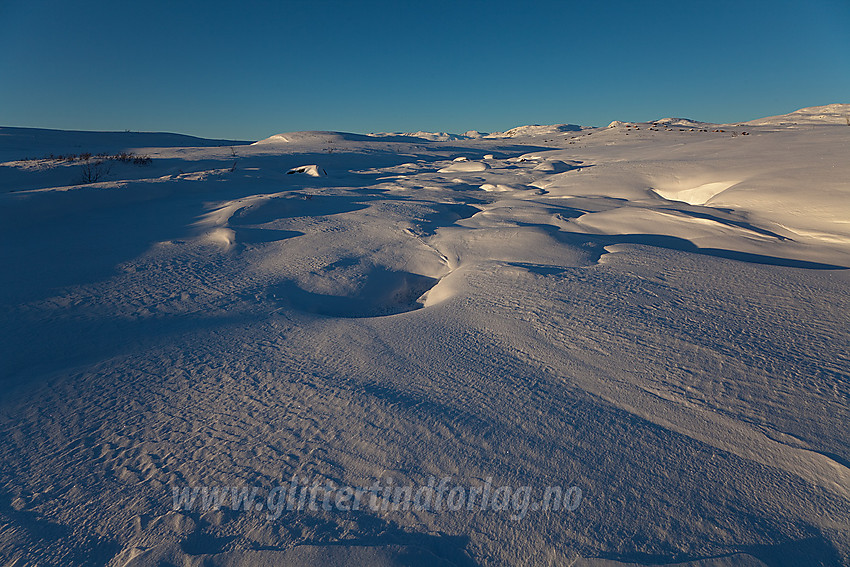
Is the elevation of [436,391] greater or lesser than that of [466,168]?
lesser

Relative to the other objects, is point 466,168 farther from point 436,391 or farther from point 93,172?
point 436,391

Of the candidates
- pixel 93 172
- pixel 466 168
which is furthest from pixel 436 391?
pixel 466 168

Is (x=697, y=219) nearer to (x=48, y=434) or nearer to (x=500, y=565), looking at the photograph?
(x=500, y=565)

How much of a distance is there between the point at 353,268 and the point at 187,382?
1.50m

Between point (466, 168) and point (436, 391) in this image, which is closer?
point (436, 391)

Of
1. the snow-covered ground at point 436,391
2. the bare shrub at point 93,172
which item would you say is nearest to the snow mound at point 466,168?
the snow-covered ground at point 436,391

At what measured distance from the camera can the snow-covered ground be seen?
43.8 inches

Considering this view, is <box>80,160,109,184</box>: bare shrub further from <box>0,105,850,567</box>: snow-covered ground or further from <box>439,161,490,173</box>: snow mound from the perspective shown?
<box>439,161,490,173</box>: snow mound

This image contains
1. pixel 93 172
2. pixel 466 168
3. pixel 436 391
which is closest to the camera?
pixel 436 391

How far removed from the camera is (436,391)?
167 centimetres

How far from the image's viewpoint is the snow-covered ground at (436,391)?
1113mm

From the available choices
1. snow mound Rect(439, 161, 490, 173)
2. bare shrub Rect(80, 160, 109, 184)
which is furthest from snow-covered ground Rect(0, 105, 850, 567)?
snow mound Rect(439, 161, 490, 173)

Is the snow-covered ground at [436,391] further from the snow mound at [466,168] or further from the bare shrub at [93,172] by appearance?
the snow mound at [466,168]

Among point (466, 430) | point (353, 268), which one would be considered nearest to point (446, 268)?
point (353, 268)
